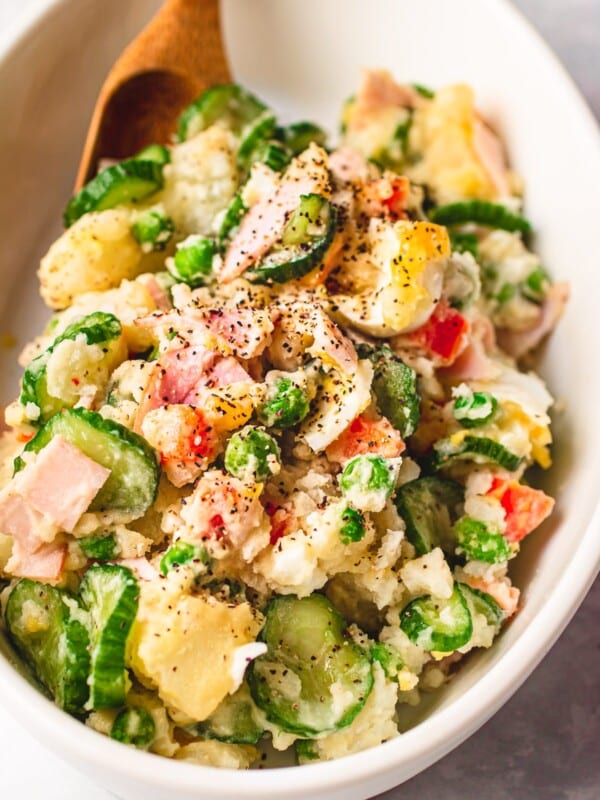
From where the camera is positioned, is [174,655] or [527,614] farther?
[527,614]

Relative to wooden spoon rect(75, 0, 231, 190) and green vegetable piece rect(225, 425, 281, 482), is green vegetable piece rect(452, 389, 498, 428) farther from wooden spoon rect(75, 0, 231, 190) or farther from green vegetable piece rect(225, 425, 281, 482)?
wooden spoon rect(75, 0, 231, 190)

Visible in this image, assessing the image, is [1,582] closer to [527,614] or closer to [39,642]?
[39,642]

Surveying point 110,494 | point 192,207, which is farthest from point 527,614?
point 192,207

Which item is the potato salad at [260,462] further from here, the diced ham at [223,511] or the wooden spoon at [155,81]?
the wooden spoon at [155,81]

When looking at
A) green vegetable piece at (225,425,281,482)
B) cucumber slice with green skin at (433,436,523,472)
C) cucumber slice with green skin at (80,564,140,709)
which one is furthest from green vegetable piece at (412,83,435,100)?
cucumber slice with green skin at (80,564,140,709)

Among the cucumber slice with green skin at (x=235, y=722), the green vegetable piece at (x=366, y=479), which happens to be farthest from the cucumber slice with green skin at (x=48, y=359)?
the cucumber slice with green skin at (x=235, y=722)

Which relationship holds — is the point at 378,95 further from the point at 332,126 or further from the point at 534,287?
the point at 534,287
